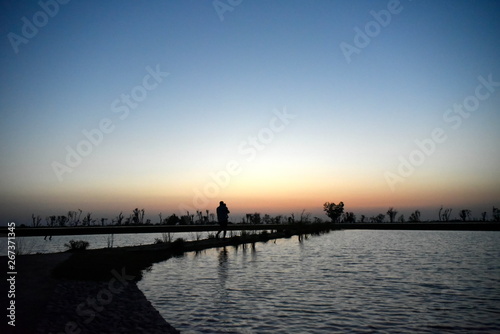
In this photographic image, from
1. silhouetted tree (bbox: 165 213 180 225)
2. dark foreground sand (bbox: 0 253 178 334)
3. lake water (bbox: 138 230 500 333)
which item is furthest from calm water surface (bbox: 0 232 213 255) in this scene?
silhouetted tree (bbox: 165 213 180 225)

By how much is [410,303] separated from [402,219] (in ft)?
262

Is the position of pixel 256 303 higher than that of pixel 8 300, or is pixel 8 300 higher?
pixel 8 300

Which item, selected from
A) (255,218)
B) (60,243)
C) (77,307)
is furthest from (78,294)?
(255,218)

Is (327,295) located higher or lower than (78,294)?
lower

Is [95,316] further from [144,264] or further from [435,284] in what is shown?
[435,284]

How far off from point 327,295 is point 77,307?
19.5 ft

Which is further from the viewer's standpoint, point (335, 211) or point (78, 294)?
point (335, 211)

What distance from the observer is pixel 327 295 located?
9398 mm

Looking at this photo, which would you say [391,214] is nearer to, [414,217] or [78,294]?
[414,217]


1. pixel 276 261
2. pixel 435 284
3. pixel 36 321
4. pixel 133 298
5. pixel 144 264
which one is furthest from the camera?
pixel 276 261

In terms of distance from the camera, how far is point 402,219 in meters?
81.8

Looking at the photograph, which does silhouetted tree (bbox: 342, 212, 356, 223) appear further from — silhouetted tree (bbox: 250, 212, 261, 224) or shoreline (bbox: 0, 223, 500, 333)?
shoreline (bbox: 0, 223, 500, 333)

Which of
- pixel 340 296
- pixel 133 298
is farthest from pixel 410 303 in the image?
pixel 133 298

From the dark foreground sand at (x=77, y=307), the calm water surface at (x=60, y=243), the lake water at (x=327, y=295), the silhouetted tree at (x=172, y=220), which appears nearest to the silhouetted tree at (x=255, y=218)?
the silhouetted tree at (x=172, y=220)
